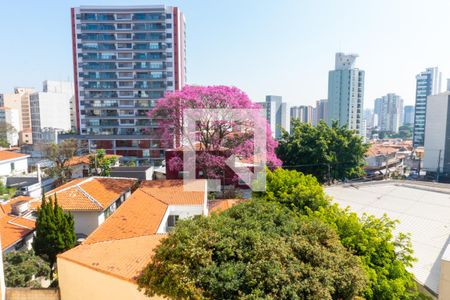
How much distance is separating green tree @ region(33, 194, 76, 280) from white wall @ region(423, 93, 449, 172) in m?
54.6

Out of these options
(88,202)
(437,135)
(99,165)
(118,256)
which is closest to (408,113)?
(437,135)

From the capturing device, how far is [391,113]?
133500 mm

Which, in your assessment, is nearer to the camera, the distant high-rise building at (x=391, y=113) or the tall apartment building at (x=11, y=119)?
the tall apartment building at (x=11, y=119)

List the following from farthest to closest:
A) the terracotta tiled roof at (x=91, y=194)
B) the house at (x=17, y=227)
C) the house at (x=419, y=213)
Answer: the terracotta tiled roof at (x=91, y=194) → the house at (x=17, y=227) → the house at (x=419, y=213)

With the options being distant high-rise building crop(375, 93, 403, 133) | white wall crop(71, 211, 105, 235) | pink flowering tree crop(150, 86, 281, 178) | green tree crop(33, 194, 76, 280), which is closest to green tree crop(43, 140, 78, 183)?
pink flowering tree crop(150, 86, 281, 178)

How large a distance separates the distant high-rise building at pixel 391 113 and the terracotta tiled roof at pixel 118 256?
139170 mm

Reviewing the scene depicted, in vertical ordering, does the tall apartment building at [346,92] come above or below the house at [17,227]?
above

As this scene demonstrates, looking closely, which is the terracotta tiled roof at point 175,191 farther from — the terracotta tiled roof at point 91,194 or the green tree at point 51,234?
the green tree at point 51,234

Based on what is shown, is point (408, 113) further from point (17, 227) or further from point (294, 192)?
point (17, 227)

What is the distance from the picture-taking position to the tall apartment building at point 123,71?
135ft

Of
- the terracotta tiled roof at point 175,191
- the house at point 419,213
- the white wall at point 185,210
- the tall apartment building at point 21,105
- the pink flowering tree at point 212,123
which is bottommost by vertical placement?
the house at point 419,213

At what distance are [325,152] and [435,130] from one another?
41495 mm

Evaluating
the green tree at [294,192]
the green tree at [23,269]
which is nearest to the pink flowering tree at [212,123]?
the green tree at [294,192]

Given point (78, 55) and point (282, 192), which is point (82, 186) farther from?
point (78, 55)
